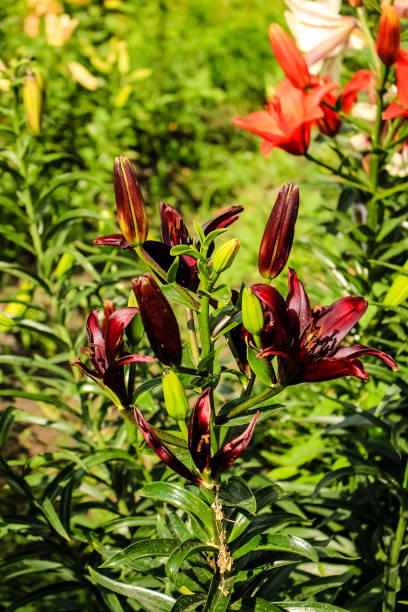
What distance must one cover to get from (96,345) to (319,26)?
0.79m

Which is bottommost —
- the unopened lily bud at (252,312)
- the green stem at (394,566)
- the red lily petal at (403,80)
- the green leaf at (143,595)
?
the green stem at (394,566)

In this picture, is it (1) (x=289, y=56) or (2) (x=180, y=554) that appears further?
(1) (x=289, y=56)

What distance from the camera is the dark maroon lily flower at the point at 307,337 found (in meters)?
0.62

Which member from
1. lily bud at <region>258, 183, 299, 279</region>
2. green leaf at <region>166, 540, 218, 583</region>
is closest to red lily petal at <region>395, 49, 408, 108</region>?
lily bud at <region>258, 183, 299, 279</region>

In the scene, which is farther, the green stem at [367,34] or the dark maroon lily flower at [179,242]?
the green stem at [367,34]

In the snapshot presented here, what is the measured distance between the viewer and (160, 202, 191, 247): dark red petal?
0.70 metres

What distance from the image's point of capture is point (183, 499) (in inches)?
29.9

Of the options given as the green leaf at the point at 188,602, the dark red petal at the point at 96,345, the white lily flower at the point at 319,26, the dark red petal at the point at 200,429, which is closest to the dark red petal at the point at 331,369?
the dark red petal at the point at 200,429

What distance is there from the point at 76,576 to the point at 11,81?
0.95m

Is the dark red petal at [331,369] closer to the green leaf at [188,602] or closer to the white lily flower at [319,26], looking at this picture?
the green leaf at [188,602]

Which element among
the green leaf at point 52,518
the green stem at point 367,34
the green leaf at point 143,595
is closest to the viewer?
the green leaf at point 143,595

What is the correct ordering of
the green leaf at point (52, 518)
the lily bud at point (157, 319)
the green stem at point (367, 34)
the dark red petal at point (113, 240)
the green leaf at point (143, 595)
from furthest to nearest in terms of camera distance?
the green stem at point (367, 34)
the green leaf at point (52, 518)
the green leaf at point (143, 595)
the dark red petal at point (113, 240)
the lily bud at point (157, 319)

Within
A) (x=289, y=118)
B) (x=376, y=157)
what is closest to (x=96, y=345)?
(x=289, y=118)

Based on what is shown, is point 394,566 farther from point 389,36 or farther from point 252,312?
point 389,36
